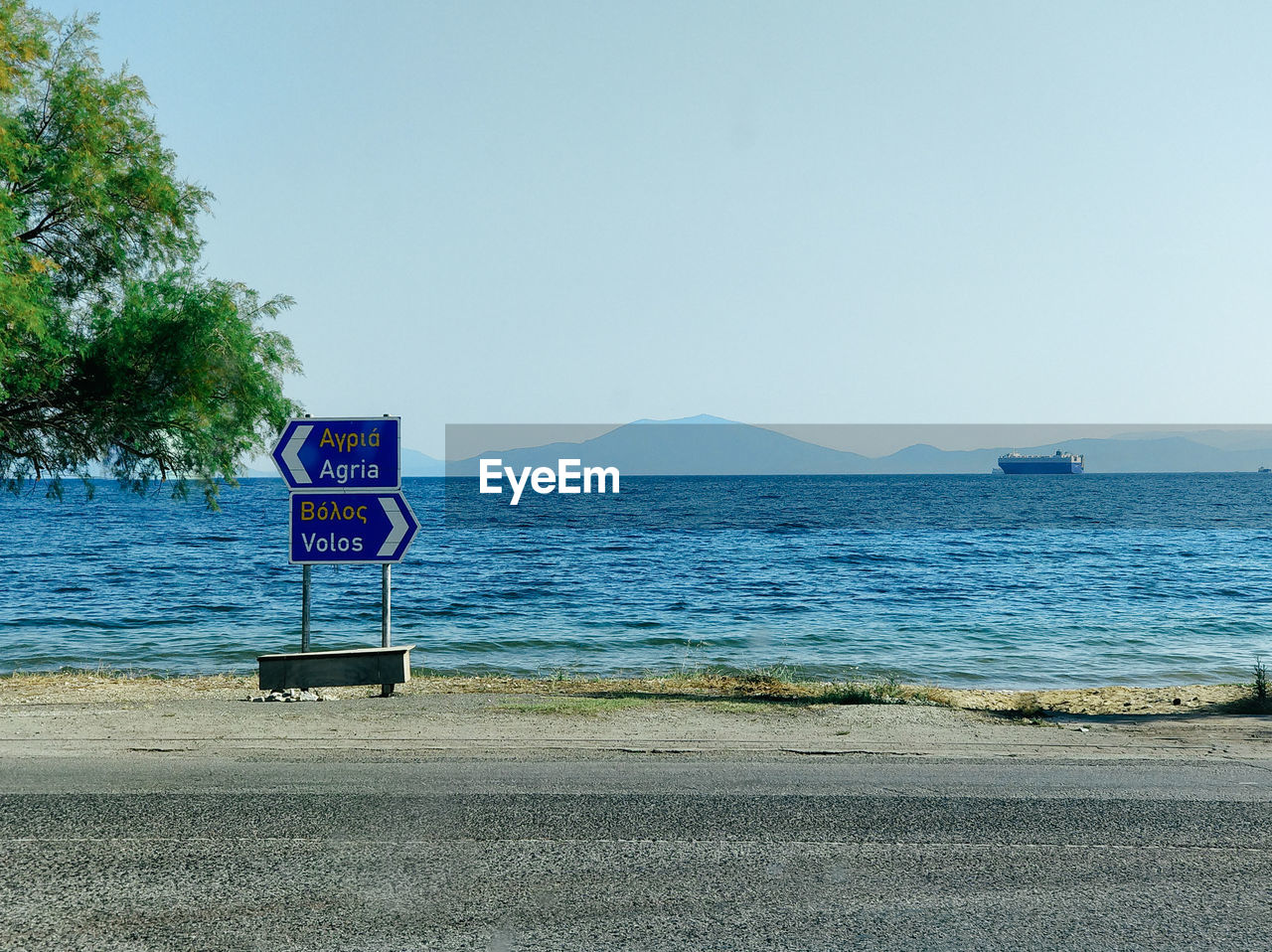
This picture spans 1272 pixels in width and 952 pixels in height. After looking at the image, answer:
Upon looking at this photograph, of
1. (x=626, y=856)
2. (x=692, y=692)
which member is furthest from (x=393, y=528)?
(x=626, y=856)

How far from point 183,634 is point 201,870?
62.3 feet

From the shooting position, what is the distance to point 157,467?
636 inches

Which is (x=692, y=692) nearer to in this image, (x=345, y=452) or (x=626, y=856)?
(x=345, y=452)

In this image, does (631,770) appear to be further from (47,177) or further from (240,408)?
(47,177)

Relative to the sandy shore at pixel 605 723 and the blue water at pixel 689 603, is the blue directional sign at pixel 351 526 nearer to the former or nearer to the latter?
the sandy shore at pixel 605 723

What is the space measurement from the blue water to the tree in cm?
487

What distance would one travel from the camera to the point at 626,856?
5.61 metres

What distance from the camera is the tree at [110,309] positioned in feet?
46.7

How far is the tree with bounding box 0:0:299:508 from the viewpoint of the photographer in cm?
1424

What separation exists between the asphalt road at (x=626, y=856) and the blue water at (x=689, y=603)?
34.9ft

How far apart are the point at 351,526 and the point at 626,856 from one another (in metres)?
8.10

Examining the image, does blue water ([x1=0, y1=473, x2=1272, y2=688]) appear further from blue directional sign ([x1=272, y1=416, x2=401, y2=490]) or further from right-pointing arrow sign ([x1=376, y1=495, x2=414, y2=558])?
blue directional sign ([x1=272, y1=416, x2=401, y2=490])

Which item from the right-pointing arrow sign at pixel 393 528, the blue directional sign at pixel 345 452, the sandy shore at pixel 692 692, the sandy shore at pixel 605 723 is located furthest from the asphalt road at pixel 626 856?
the blue directional sign at pixel 345 452

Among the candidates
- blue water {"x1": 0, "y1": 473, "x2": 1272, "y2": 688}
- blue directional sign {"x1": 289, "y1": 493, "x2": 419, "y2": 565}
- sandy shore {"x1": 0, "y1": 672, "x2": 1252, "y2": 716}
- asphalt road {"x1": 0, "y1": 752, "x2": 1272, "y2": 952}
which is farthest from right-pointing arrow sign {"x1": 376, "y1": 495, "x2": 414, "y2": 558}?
blue water {"x1": 0, "y1": 473, "x2": 1272, "y2": 688}
